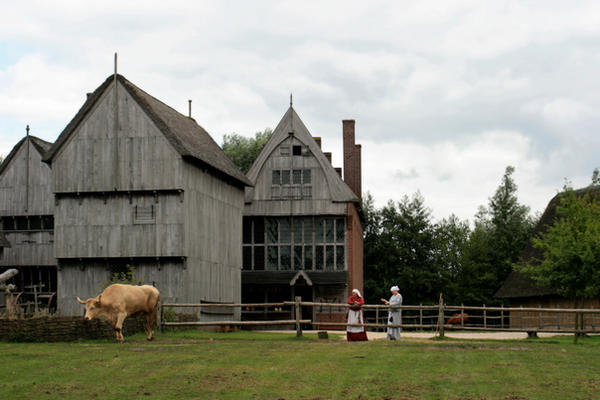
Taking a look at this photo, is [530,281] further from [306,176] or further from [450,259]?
[450,259]

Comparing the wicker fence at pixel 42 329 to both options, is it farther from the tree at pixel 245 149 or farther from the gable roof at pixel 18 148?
the tree at pixel 245 149

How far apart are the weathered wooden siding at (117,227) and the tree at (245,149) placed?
119ft

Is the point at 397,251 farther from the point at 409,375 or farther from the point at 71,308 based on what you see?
the point at 409,375

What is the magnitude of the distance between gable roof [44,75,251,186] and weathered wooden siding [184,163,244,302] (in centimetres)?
63

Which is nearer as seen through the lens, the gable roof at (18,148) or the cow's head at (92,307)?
the cow's head at (92,307)

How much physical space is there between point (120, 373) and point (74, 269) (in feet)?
63.8

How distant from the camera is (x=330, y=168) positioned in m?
45.3

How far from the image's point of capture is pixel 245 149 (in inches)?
2832

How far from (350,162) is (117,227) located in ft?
62.8

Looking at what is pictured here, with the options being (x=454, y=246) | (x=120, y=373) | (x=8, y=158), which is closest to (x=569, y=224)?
(x=120, y=373)

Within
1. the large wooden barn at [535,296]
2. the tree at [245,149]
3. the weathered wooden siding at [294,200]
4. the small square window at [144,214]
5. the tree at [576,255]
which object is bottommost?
the large wooden barn at [535,296]

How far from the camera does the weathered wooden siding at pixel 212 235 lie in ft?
110

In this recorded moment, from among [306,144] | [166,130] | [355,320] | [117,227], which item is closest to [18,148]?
[117,227]

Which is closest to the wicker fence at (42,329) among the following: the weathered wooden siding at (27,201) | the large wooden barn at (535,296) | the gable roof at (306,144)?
the weathered wooden siding at (27,201)
